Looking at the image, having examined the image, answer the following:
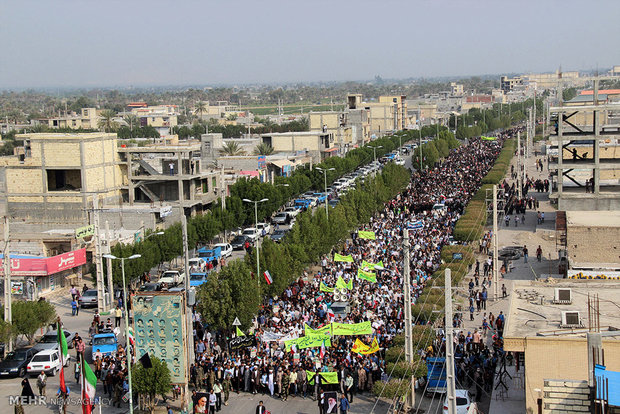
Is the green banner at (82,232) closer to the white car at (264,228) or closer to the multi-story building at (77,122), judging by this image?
the white car at (264,228)

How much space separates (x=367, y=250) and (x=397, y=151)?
62.0 m

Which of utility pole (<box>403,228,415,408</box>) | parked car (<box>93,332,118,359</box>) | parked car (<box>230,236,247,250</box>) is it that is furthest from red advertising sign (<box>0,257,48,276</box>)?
utility pole (<box>403,228,415,408</box>)

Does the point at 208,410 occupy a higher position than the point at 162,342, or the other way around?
the point at 162,342

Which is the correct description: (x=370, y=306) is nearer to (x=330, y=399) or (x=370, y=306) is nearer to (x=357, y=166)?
(x=330, y=399)

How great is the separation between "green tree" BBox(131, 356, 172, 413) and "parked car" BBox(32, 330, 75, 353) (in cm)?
614

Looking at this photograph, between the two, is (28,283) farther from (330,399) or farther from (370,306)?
(330,399)

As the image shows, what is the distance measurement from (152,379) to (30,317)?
27.8 ft

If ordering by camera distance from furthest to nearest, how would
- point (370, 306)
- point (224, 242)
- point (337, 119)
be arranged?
point (337, 119) → point (224, 242) → point (370, 306)

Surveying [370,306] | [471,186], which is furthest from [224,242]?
[471,186]

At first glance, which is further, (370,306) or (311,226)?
(311,226)

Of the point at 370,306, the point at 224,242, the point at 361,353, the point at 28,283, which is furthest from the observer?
the point at 224,242

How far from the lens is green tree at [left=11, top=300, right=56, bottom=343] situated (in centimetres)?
2703

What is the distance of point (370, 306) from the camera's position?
96.1ft

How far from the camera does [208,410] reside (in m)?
21.1
